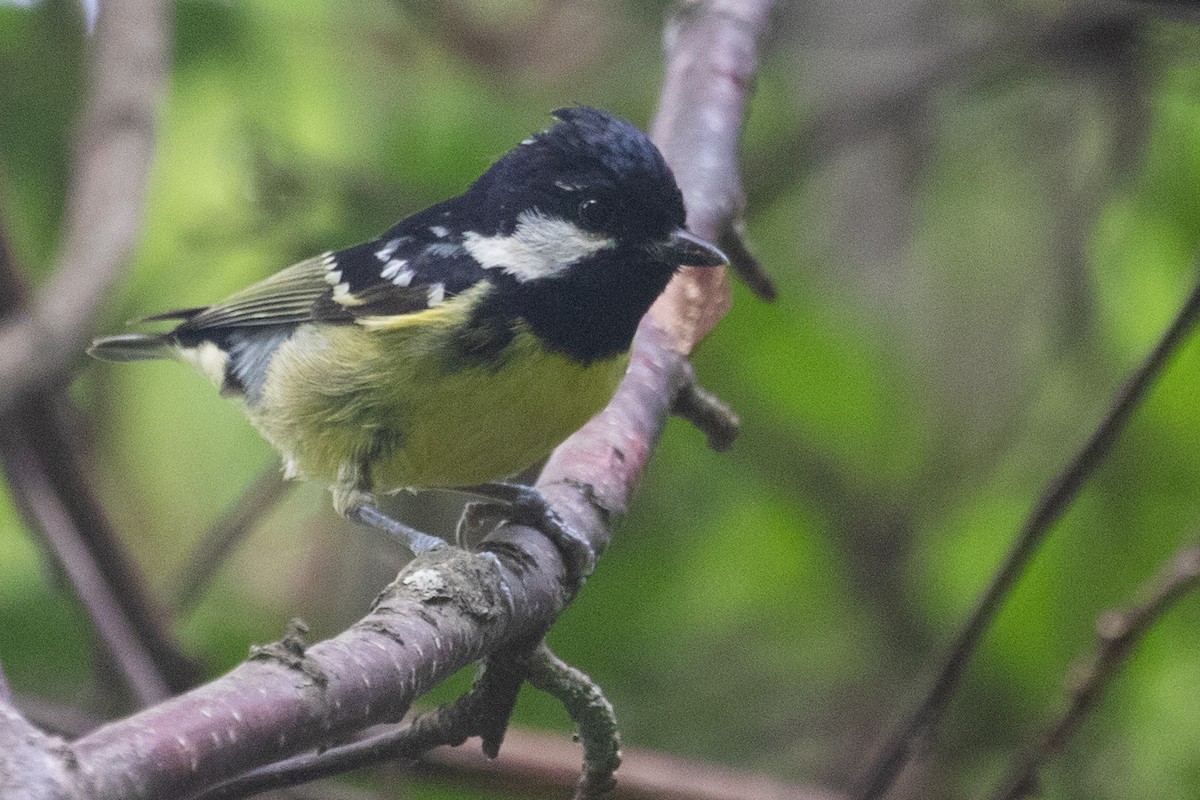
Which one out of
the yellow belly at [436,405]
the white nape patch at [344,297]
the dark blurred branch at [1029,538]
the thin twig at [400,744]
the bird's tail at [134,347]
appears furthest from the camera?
the bird's tail at [134,347]

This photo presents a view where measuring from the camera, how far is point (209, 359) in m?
3.12

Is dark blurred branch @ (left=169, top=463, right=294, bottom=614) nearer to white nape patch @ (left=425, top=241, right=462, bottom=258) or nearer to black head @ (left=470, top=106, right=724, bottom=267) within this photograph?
white nape patch @ (left=425, top=241, right=462, bottom=258)

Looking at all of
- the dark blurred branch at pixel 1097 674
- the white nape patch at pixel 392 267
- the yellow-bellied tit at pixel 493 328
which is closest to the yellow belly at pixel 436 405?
the yellow-bellied tit at pixel 493 328

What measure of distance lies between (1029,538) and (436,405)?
1.08 m

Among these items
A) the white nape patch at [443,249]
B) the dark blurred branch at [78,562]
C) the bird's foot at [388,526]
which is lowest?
the dark blurred branch at [78,562]

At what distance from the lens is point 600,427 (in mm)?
2287

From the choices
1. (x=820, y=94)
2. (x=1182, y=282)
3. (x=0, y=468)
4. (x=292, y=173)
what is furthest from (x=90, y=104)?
(x=1182, y=282)

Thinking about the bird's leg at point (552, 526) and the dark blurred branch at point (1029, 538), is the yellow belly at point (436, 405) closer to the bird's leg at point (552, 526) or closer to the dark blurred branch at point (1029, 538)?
A: the bird's leg at point (552, 526)

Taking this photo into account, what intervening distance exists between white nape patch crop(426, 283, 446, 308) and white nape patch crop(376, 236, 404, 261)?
0.93ft

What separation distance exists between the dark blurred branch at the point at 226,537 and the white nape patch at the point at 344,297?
28.4 inches

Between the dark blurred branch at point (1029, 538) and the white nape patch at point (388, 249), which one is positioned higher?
the white nape patch at point (388, 249)

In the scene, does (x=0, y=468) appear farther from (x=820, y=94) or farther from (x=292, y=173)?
(x=820, y=94)

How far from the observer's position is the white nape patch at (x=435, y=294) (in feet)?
8.19

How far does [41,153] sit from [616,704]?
2.45 meters
